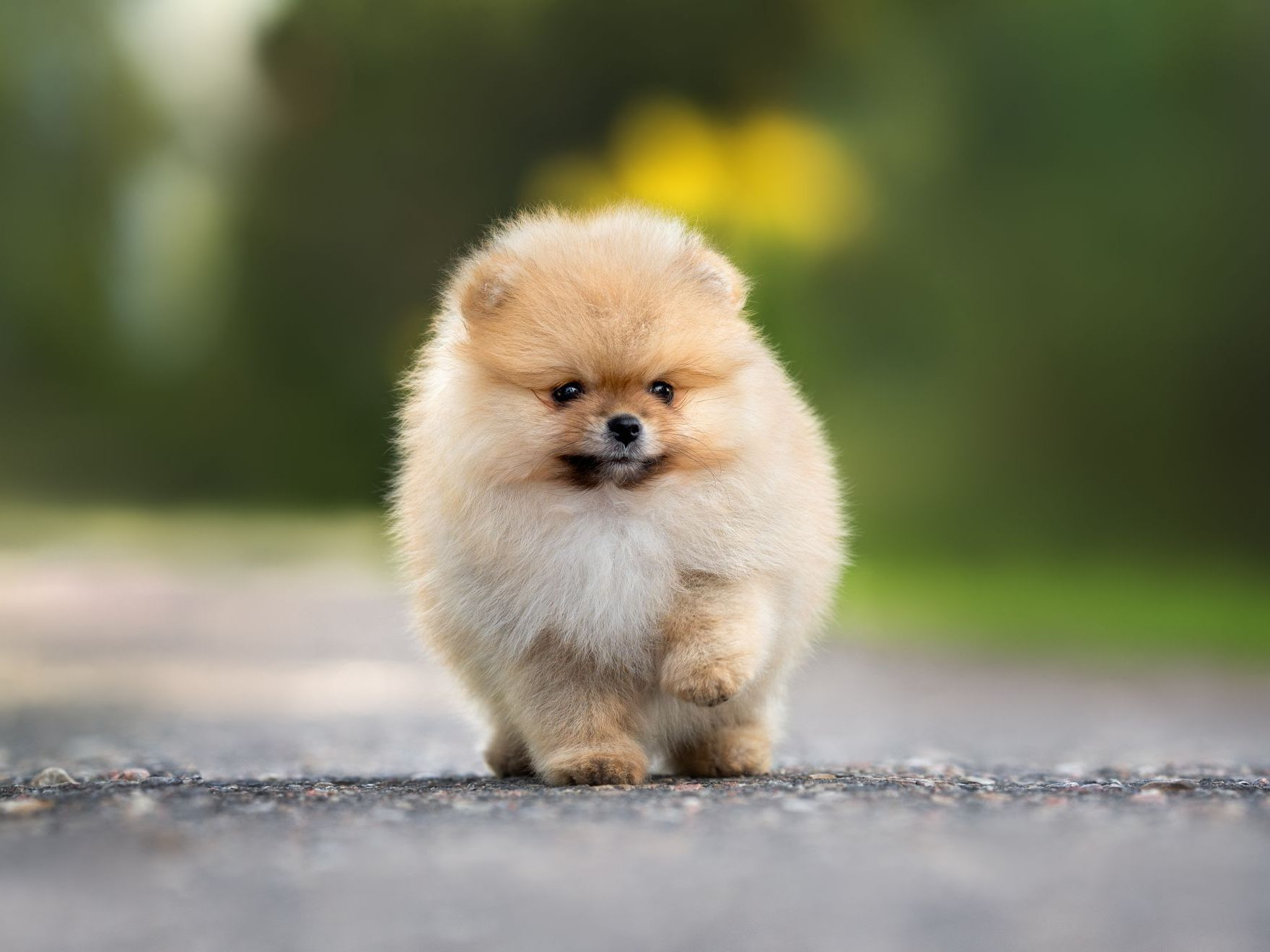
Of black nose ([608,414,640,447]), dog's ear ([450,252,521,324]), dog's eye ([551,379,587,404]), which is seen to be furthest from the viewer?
dog's ear ([450,252,521,324])

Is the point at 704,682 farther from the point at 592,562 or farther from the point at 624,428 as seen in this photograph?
the point at 624,428

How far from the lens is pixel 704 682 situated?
11.7 ft

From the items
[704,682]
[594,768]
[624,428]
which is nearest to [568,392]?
[624,428]

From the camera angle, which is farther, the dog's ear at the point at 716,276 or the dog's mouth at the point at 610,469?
the dog's ear at the point at 716,276

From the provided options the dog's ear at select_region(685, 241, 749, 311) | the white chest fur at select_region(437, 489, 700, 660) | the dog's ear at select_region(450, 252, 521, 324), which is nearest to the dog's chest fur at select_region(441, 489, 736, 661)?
the white chest fur at select_region(437, 489, 700, 660)

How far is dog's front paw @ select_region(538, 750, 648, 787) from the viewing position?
3.72m

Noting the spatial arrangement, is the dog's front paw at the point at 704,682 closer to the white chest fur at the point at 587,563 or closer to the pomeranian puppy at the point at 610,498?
the pomeranian puppy at the point at 610,498

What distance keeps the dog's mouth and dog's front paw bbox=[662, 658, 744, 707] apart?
0.49m

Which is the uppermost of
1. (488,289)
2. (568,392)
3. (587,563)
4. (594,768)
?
(488,289)

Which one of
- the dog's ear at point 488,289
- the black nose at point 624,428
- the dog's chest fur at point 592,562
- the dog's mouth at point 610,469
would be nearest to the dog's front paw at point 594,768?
the dog's chest fur at point 592,562

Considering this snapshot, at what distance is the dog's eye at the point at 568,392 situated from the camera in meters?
3.64

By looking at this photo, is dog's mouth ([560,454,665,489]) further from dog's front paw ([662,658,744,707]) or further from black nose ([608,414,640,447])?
dog's front paw ([662,658,744,707])

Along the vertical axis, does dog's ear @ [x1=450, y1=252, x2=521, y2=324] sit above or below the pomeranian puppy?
above

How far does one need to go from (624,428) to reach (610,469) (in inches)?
5.7
